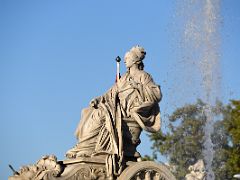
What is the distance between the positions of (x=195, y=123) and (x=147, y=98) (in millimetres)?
19243

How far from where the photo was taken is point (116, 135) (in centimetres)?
1549

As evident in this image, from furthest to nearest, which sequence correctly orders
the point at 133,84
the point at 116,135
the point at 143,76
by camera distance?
the point at 143,76
the point at 133,84
the point at 116,135

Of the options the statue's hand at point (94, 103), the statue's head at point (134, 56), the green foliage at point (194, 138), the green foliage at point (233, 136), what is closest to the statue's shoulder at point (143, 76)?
the statue's head at point (134, 56)

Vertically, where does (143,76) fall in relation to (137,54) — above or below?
below

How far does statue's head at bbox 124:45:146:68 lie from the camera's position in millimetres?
16828

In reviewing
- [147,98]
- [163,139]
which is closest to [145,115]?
[147,98]

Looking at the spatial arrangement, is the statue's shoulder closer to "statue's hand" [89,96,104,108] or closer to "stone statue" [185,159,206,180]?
"statue's hand" [89,96,104,108]

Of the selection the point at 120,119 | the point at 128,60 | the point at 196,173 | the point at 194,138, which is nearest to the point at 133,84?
the point at 128,60

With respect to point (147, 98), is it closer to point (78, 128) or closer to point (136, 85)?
point (136, 85)

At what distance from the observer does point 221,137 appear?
1430 inches

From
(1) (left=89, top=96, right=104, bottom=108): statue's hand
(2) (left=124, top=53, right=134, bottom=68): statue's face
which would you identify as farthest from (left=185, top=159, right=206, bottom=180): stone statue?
(1) (left=89, top=96, right=104, bottom=108): statue's hand

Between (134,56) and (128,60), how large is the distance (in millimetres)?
179

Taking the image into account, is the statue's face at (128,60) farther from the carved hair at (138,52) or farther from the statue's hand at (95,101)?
the statue's hand at (95,101)

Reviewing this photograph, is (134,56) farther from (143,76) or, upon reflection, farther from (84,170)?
(84,170)
